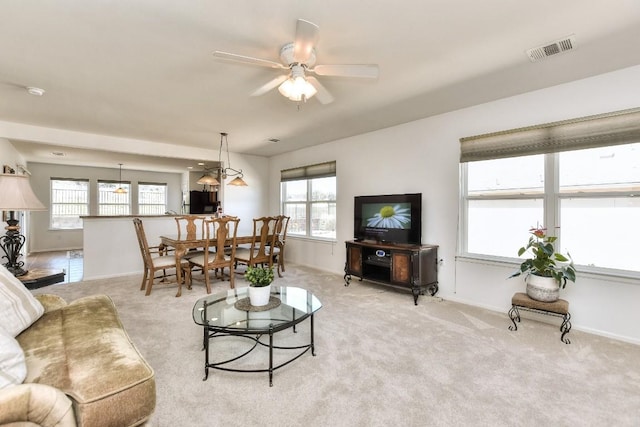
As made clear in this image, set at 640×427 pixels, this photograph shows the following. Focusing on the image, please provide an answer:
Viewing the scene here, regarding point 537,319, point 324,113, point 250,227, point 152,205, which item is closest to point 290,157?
point 250,227

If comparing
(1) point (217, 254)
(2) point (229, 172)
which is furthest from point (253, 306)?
(2) point (229, 172)

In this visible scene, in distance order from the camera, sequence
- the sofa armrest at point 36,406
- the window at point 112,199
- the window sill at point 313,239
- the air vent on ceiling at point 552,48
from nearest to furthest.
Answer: the sofa armrest at point 36,406
the air vent on ceiling at point 552,48
the window sill at point 313,239
the window at point 112,199

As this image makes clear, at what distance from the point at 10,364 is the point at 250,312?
131 cm

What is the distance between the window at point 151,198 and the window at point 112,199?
0.32 meters

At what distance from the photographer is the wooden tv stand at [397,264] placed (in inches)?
138

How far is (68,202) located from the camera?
8039 millimetres

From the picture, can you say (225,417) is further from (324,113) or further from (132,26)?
(324,113)

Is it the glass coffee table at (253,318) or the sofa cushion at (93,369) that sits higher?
the sofa cushion at (93,369)

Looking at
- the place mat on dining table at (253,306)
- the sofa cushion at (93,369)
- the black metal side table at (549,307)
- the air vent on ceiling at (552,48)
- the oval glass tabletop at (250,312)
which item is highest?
the air vent on ceiling at (552,48)

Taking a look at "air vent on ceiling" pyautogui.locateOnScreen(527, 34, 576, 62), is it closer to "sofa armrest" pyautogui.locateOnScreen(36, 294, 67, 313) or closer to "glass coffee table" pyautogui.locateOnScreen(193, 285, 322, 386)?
"glass coffee table" pyautogui.locateOnScreen(193, 285, 322, 386)

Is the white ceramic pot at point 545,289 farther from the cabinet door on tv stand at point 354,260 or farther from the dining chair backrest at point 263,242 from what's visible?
the dining chair backrest at point 263,242

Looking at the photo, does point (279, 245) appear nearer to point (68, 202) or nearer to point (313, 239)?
point (313, 239)

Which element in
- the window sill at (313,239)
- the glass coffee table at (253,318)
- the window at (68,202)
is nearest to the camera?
the glass coffee table at (253,318)

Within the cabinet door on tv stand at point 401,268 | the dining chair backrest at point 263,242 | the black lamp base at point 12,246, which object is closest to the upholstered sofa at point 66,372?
the black lamp base at point 12,246
